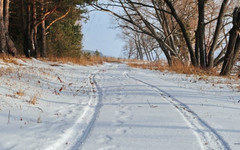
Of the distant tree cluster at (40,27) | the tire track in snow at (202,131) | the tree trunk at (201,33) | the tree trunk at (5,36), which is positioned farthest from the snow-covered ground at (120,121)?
the distant tree cluster at (40,27)

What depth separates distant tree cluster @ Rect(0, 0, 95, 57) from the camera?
11.6 meters

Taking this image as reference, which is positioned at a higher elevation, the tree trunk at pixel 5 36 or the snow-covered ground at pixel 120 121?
the tree trunk at pixel 5 36

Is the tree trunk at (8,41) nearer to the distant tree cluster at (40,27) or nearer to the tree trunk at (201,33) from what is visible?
the distant tree cluster at (40,27)

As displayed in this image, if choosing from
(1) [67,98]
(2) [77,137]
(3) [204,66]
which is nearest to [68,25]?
(3) [204,66]

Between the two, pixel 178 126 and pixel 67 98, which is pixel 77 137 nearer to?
pixel 178 126

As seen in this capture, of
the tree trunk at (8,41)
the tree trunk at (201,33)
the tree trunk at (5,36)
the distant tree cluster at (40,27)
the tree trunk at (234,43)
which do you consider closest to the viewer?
the tree trunk at (234,43)

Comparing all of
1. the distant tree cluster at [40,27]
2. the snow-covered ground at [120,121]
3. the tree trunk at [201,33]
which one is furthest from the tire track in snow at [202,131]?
the distant tree cluster at [40,27]

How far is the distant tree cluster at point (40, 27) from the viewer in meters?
11.6

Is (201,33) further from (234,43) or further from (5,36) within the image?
(5,36)

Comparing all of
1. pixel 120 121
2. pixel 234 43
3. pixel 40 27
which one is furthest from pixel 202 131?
pixel 40 27

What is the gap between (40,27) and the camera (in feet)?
62.9

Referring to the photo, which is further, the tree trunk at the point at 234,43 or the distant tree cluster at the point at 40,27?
the distant tree cluster at the point at 40,27

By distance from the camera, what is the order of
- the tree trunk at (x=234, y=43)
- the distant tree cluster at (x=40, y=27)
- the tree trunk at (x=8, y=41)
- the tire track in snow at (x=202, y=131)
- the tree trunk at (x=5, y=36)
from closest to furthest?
the tire track in snow at (x=202, y=131) < the tree trunk at (x=234, y=43) < the tree trunk at (x=5, y=36) < the tree trunk at (x=8, y=41) < the distant tree cluster at (x=40, y=27)

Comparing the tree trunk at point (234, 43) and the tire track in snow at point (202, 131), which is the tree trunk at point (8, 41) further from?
the tree trunk at point (234, 43)
